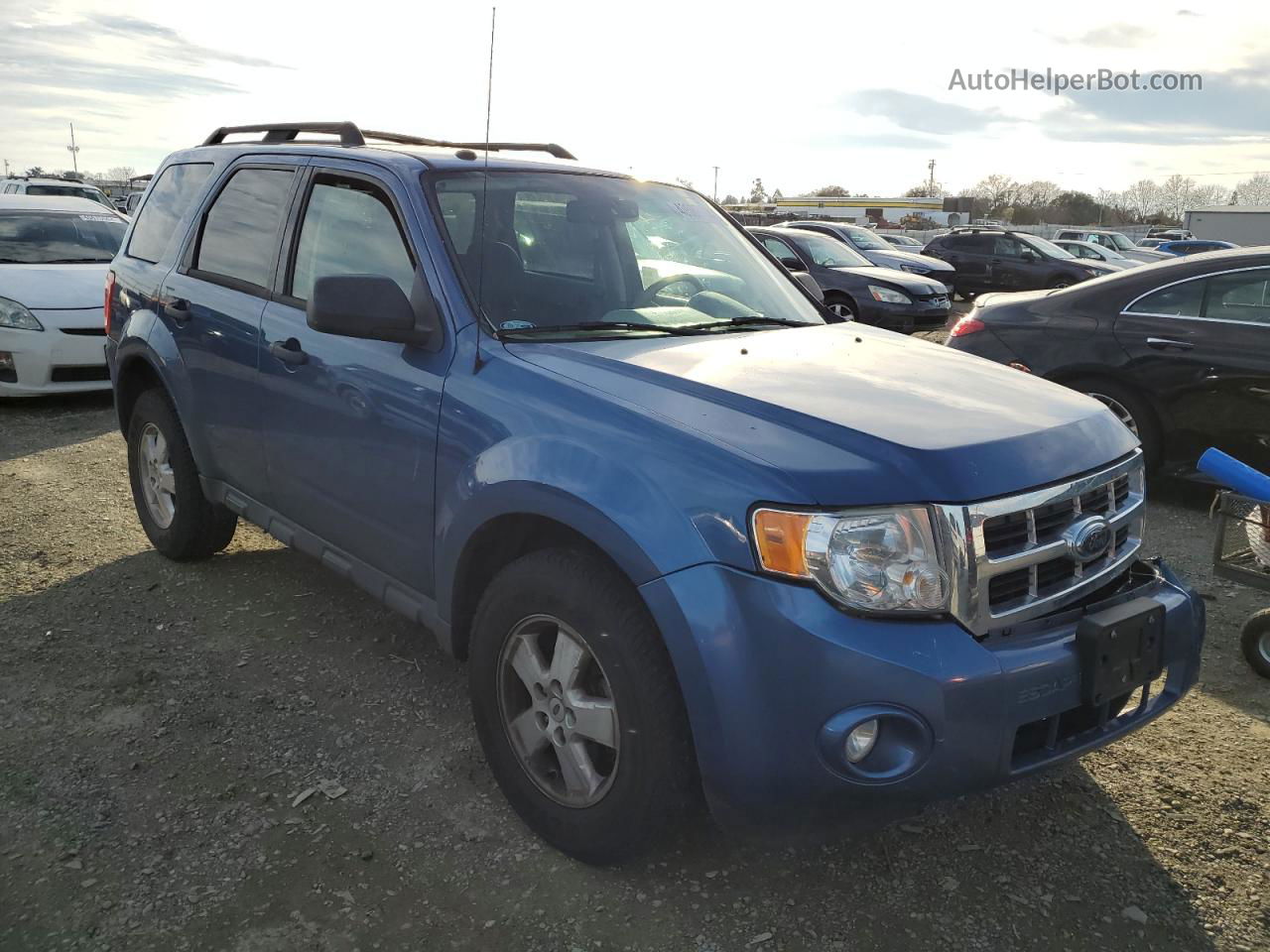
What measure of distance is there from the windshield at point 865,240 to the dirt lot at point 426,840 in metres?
14.6

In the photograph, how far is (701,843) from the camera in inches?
108

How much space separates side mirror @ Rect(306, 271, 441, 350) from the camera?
2.75 m

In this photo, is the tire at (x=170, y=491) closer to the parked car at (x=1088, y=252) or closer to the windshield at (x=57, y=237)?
the windshield at (x=57, y=237)

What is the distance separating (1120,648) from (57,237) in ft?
32.5

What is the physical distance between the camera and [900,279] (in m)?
13.3

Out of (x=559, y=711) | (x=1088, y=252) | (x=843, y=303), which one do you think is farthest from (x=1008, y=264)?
(x=559, y=711)

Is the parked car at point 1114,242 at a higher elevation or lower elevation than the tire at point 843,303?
higher

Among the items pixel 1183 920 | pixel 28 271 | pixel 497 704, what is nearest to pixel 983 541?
pixel 1183 920

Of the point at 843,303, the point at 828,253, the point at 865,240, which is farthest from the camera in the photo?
the point at 865,240

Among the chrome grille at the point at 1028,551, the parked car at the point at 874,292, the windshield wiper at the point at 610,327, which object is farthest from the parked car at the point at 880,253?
the chrome grille at the point at 1028,551

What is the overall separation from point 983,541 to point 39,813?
2.72 meters

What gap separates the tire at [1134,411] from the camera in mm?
5961

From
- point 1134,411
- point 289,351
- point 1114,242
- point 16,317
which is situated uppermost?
point 1114,242

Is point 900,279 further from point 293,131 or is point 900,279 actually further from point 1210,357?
point 293,131
